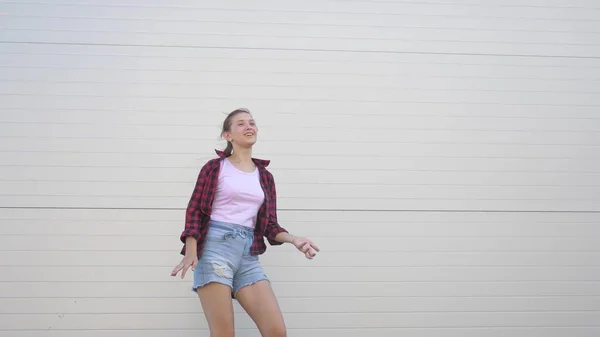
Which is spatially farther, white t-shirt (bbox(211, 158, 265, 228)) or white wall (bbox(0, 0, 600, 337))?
white wall (bbox(0, 0, 600, 337))

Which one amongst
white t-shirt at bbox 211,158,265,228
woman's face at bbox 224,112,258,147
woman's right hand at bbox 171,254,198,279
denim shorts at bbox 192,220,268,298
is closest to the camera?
woman's right hand at bbox 171,254,198,279

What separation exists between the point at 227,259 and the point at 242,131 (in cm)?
66

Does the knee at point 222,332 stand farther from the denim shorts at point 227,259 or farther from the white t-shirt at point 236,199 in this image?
the white t-shirt at point 236,199

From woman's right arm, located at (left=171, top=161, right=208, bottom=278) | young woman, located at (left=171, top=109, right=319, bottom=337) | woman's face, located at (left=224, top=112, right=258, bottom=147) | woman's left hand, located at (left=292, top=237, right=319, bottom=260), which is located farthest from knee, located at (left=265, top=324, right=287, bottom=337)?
woman's face, located at (left=224, top=112, right=258, bottom=147)

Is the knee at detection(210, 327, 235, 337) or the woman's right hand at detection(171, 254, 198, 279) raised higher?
the woman's right hand at detection(171, 254, 198, 279)

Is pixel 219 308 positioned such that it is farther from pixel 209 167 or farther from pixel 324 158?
pixel 324 158

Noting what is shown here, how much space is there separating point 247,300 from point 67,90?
2033mm

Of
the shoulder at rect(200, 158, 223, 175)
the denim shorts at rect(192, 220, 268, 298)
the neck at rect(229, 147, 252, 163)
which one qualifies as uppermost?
the neck at rect(229, 147, 252, 163)

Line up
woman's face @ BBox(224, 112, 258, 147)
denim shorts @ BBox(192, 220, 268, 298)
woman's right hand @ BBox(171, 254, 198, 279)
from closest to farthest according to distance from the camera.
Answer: woman's right hand @ BBox(171, 254, 198, 279) → denim shorts @ BBox(192, 220, 268, 298) → woman's face @ BBox(224, 112, 258, 147)

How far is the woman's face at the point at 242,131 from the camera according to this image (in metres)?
3.22

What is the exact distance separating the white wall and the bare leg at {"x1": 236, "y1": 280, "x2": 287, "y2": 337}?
1.08 m

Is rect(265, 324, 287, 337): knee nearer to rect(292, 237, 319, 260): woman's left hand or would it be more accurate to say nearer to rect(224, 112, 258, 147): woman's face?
rect(292, 237, 319, 260): woman's left hand

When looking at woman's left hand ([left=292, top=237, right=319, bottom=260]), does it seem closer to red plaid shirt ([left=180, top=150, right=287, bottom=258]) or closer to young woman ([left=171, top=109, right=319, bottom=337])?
young woman ([left=171, top=109, right=319, bottom=337])

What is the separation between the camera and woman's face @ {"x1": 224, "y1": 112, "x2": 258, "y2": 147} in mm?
3219
